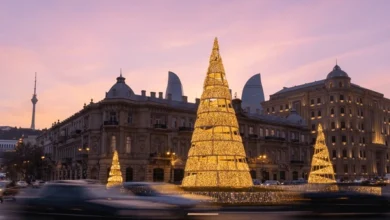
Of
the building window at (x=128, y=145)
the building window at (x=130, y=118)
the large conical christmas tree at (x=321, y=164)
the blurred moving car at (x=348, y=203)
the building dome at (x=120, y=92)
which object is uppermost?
the building dome at (x=120, y=92)

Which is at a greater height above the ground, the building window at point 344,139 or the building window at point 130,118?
the building window at point 130,118

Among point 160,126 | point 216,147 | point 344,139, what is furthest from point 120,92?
point 344,139

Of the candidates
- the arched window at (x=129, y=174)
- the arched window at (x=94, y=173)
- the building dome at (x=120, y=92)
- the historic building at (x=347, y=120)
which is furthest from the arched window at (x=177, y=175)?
the historic building at (x=347, y=120)

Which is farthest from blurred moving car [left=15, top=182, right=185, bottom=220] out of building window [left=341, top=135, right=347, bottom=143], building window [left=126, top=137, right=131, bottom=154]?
building window [left=341, top=135, right=347, bottom=143]

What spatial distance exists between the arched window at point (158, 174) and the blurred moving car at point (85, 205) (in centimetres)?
5069

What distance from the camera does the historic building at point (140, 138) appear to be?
65.0 m

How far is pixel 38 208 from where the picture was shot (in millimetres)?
16047

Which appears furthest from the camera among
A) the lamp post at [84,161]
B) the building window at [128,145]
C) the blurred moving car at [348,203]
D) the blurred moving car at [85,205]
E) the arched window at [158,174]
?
the lamp post at [84,161]

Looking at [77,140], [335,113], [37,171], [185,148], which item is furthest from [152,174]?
[335,113]

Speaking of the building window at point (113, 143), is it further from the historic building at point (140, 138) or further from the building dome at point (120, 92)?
the building dome at point (120, 92)

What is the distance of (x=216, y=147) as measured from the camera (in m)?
34.1

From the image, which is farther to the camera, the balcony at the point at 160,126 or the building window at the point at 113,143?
the balcony at the point at 160,126

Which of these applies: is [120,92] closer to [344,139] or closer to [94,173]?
[94,173]

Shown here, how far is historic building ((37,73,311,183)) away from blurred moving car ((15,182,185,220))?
48219 mm
